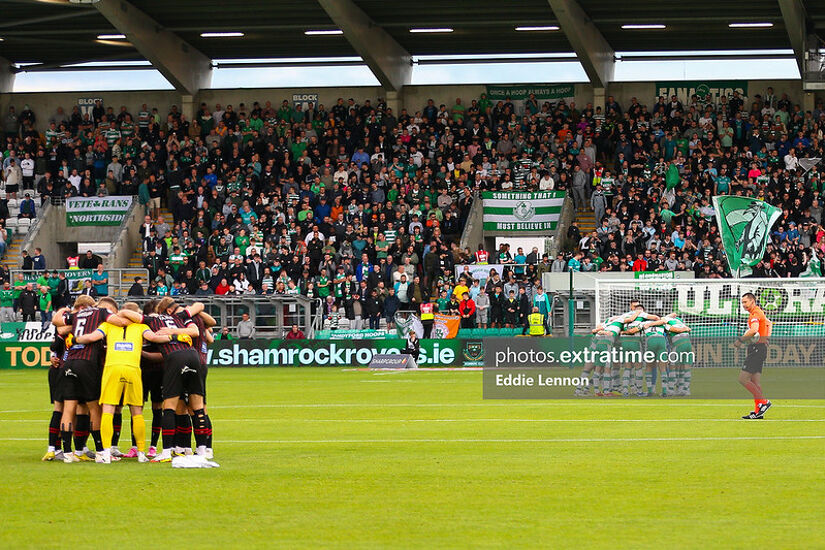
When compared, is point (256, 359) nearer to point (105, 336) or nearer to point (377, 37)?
point (377, 37)

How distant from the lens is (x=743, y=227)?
A: 28.3m

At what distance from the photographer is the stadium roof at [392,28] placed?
44188 mm

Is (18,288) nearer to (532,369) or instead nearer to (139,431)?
(532,369)

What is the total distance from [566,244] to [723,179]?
5.46 metres

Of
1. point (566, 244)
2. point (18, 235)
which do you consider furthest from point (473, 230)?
point (18, 235)

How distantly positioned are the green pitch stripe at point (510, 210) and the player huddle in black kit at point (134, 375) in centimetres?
3030

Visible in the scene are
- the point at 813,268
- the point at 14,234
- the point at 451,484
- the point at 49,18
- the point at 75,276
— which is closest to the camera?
the point at 451,484

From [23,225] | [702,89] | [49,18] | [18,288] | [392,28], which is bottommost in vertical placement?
[18,288]

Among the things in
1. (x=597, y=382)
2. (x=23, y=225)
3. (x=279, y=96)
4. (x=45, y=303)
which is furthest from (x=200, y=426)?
(x=279, y=96)

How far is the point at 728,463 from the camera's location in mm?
13805

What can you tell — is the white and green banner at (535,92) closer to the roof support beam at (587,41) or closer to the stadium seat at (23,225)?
the roof support beam at (587,41)

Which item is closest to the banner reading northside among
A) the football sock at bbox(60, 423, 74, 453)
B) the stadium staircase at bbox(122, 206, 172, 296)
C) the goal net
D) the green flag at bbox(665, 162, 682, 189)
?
the green flag at bbox(665, 162, 682, 189)

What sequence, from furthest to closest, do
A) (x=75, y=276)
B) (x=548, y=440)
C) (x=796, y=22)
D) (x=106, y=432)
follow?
(x=796, y=22) < (x=75, y=276) < (x=548, y=440) < (x=106, y=432)

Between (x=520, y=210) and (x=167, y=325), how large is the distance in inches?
1225
